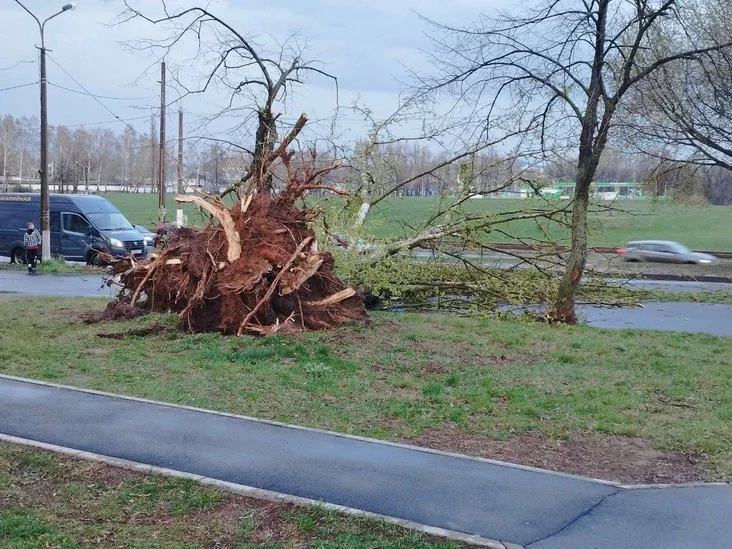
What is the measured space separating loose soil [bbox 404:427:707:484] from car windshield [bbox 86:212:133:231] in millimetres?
22275

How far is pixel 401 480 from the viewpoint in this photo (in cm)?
561

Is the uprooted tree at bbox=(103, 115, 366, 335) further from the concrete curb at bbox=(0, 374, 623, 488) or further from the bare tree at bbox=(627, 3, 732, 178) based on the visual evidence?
the bare tree at bbox=(627, 3, 732, 178)

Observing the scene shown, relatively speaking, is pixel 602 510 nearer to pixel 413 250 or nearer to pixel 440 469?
pixel 440 469

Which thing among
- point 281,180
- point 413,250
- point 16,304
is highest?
point 281,180

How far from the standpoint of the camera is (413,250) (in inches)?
634

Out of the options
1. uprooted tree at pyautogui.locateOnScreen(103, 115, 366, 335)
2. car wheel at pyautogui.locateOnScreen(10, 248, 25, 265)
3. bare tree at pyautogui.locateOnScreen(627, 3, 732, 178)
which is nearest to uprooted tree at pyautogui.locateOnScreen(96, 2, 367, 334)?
uprooted tree at pyautogui.locateOnScreen(103, 115, 366, 335)

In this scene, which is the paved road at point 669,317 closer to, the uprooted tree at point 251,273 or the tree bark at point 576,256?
the tree bark at point 576,256

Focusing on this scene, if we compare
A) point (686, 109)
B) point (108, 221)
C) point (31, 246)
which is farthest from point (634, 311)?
point (108, 221)

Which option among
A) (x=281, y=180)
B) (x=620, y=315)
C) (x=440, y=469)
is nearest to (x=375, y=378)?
(x=440, y=469)

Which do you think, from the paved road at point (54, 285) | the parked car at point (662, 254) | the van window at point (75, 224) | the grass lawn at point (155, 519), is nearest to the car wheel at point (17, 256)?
the van window at point (75, 224)

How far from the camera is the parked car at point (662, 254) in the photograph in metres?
30.3

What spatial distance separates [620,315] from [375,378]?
28.5 feet

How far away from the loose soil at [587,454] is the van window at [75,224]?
22471 mm

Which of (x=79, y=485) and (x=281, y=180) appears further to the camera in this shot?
(x=281, y=180)
